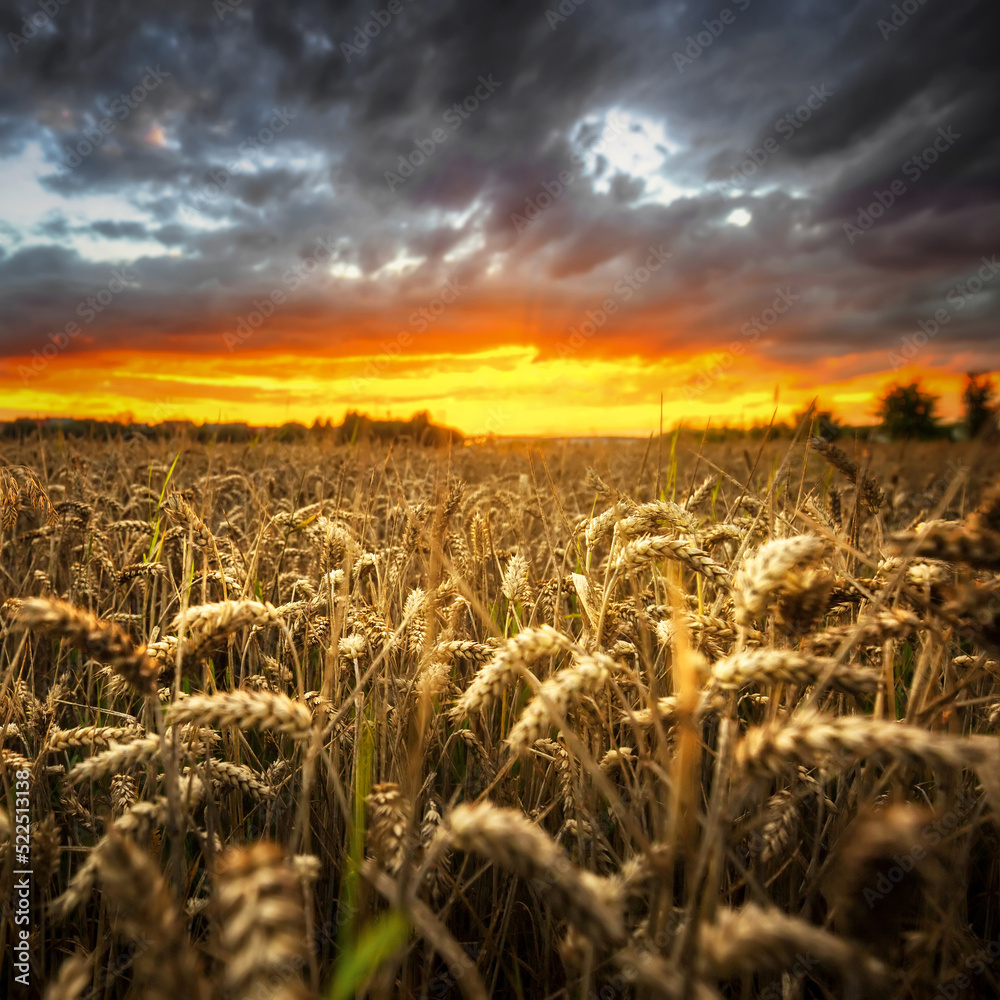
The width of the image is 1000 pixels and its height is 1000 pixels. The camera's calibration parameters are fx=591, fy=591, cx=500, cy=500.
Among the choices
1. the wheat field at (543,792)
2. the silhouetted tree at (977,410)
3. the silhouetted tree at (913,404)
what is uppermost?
the silhouetted tree at (913,404)

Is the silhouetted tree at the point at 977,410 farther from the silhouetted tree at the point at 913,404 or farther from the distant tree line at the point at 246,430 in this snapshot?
the silhouetted tree at the point at 913,404

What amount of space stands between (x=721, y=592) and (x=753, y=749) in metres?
1.27

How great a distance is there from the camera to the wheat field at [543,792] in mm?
719

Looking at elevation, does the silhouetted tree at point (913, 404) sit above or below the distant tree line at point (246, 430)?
above

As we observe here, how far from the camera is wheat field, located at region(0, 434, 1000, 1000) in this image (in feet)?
2.36

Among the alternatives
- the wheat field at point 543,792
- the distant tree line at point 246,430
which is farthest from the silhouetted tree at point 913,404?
the wheat field at point 543,792

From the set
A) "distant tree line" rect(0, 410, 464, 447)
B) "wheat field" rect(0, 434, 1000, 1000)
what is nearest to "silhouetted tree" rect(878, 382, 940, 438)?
"distant tree line" rect(0, 410, 464, 447)

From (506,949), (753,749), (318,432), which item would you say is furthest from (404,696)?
(318,432)

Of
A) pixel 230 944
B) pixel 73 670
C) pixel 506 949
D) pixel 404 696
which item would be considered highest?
pixel 230 944

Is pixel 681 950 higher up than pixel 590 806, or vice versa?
pixel 681 950

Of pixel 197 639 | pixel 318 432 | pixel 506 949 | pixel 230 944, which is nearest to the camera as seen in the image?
pixel 230 944

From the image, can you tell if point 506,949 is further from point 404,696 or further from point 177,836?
point 177,836

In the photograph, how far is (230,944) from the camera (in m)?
0.56

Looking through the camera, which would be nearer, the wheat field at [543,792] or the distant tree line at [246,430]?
the wheat field at [543,792]
